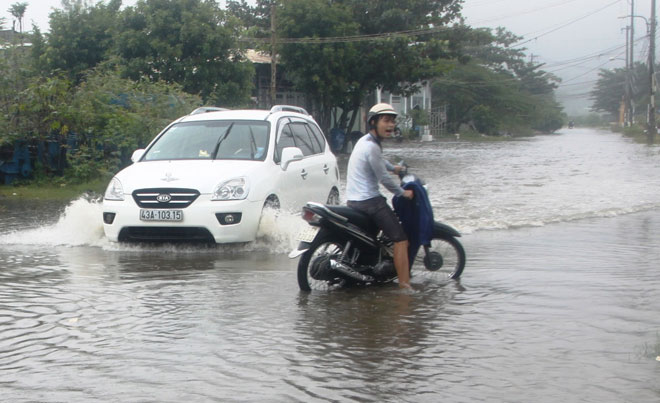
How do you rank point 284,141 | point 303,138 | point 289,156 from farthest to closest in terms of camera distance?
point 303,138 → point 284,141 → point 289,156

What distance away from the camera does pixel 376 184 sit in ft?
24.7

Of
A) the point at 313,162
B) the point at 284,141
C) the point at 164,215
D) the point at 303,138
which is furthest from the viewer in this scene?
the point at 303,138

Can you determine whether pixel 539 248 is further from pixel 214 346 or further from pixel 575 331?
pixel 214 346

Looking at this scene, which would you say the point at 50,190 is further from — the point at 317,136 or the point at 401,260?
the point at 401,260

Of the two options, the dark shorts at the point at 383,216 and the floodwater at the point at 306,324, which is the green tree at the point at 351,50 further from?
the dark shorts at the point at 383,216

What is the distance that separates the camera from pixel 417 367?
511 centimetres

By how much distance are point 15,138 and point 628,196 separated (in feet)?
41.9

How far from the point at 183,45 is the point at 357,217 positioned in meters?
23.6

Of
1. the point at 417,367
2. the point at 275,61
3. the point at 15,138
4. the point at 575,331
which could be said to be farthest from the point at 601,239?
the point at 275,61

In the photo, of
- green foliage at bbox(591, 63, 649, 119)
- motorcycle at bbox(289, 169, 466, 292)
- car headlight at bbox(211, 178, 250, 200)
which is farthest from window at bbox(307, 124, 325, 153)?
green foliage at bbox(591, 63, 649, 119)

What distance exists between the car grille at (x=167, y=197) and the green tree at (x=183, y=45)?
65.3 ft

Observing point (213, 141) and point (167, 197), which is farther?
point (213, 141)

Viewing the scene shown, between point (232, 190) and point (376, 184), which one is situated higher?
point (376, 184)

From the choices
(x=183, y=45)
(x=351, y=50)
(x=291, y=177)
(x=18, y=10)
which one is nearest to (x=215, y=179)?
(x=291, y=177)
